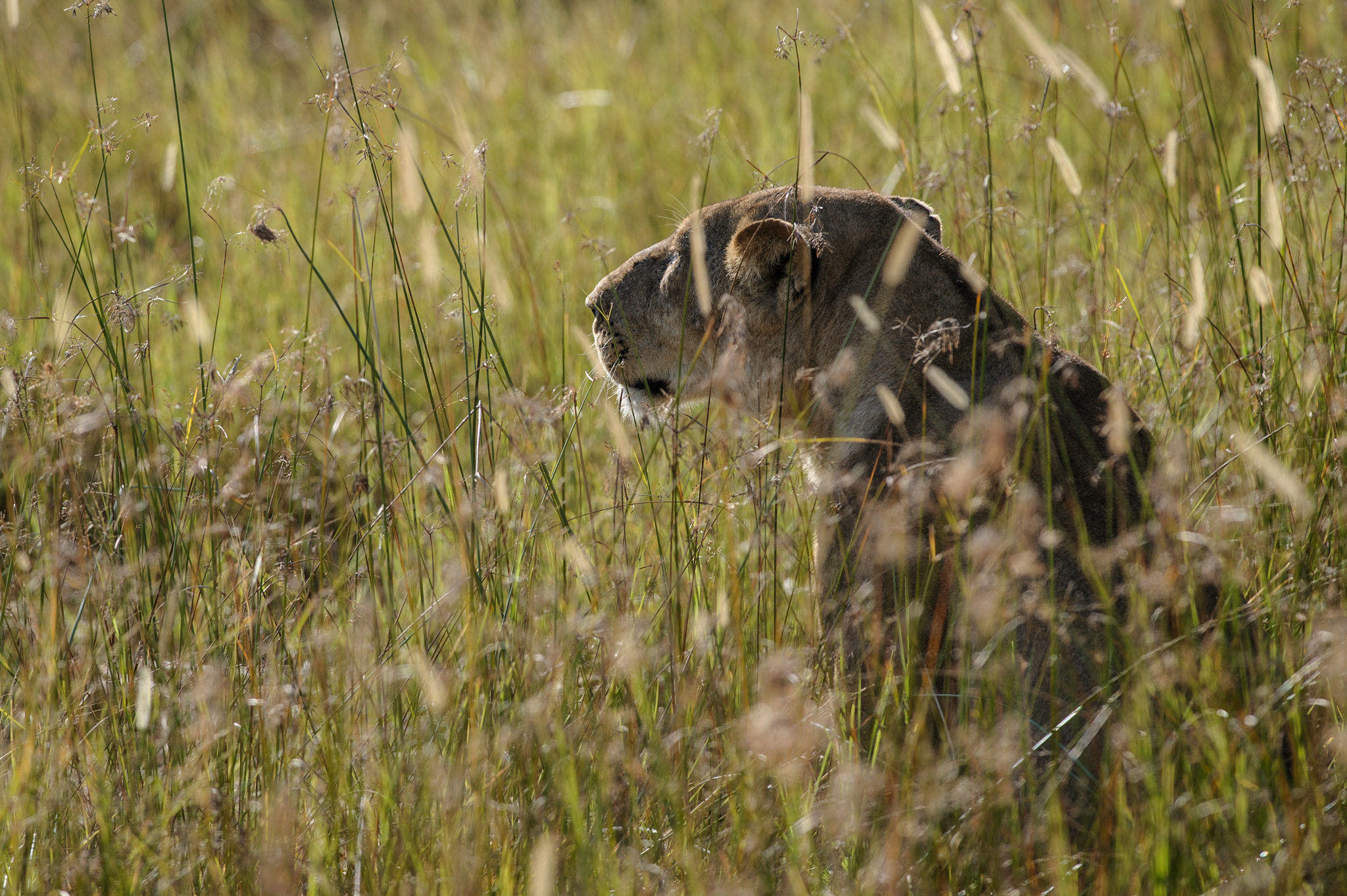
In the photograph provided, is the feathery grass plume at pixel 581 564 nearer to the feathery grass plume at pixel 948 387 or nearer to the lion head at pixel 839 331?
the lion head at pixel 839 331

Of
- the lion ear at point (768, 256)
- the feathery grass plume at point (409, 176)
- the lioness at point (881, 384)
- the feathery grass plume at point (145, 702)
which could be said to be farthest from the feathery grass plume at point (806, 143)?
the feathery grass plume at point (145, 702)

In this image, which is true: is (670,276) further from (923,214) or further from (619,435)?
(619,435)

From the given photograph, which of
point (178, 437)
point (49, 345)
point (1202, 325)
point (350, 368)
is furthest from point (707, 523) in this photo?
point (49, 345)

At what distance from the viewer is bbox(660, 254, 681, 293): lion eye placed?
343 cm

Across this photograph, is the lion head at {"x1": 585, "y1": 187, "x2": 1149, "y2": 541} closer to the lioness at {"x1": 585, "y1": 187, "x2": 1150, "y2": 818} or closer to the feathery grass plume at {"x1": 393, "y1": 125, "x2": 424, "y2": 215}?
the lioness at {"x1": 585, "y1": 187, "x2": 1150, "y2": 818}

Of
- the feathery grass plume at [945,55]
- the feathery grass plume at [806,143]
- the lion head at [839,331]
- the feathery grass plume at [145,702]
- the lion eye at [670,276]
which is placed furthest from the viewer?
the lion eye at [670,276]

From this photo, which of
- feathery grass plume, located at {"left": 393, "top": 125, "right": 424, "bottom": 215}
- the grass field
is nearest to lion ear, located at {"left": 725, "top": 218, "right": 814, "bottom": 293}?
the grass field

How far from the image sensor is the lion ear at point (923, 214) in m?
3.53

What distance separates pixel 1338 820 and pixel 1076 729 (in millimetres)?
500

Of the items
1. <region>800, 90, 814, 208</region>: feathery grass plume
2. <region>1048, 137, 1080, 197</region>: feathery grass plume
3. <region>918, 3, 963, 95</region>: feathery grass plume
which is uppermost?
<region>918, 3, 963, 95</region>: feathery grass plume

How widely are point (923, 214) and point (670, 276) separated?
2.54 ft

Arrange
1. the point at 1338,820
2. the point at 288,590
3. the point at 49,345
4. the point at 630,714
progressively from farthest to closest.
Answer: the point at 49,345 → the point at 288,590 → the point at 630,714 → the point at 1338,820

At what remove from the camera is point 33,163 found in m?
2.80

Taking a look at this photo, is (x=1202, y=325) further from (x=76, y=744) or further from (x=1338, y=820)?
(x=76, y=744)
